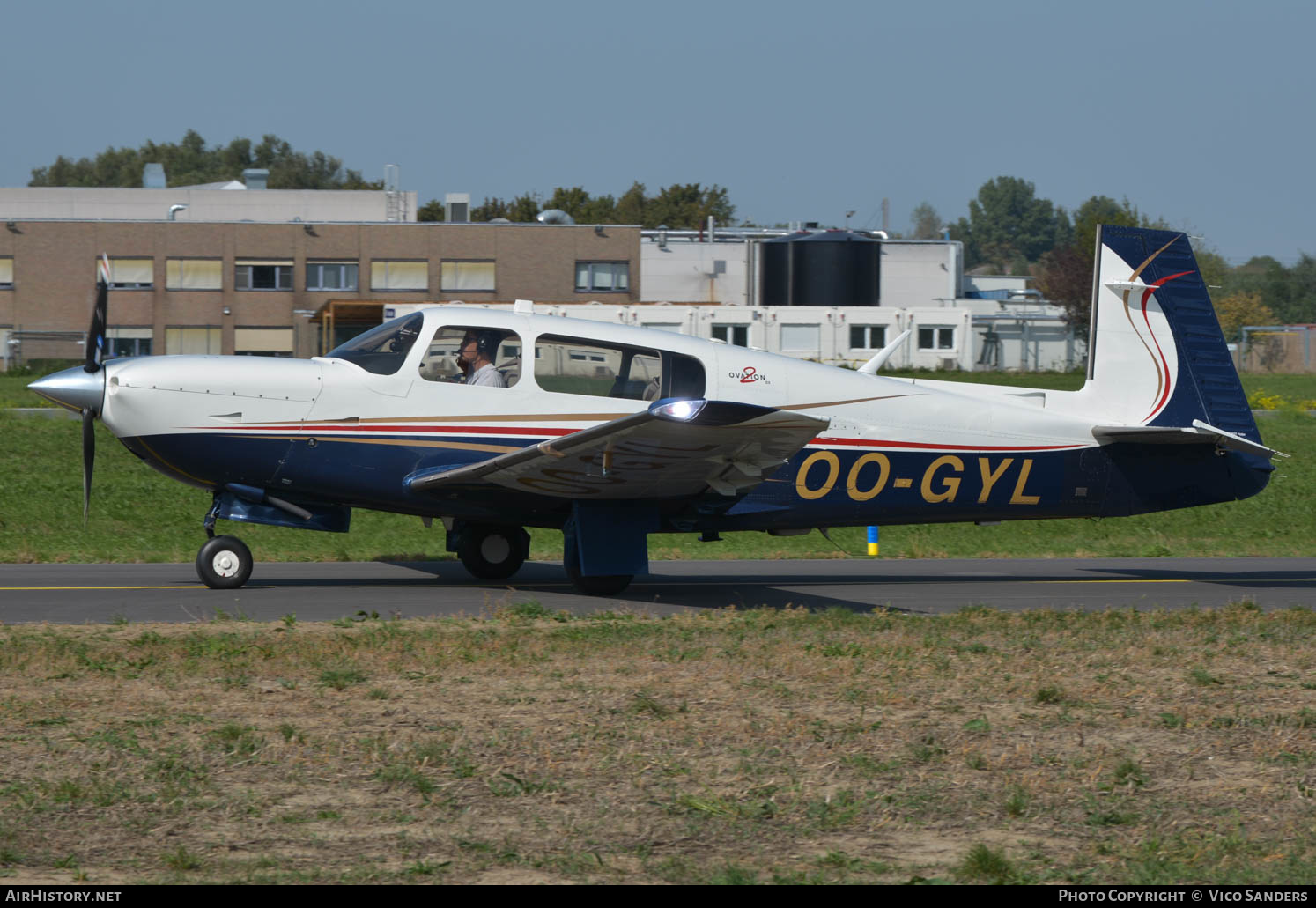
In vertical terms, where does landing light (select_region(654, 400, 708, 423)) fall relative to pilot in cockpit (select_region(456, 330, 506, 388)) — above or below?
below

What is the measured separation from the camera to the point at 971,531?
18.5m

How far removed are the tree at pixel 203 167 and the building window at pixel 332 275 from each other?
75.6 m

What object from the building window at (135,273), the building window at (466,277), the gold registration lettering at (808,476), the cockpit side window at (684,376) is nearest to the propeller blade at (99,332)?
the cockpit side window at (684,376)

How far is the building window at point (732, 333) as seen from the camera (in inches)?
1950

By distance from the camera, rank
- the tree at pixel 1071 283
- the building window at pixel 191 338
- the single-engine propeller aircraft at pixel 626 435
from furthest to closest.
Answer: the tree at pixel 1071 283
the building window at pixel 191 338
the single-engine propeller aircraft at pixel 626 435

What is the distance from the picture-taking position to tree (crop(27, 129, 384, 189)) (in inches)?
5359

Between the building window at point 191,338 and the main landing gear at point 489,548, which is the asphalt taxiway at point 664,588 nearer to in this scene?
the main landing gear at point 489,548

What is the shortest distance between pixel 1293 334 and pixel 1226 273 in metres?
42.1

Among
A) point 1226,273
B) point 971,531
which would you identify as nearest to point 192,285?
point 971,531

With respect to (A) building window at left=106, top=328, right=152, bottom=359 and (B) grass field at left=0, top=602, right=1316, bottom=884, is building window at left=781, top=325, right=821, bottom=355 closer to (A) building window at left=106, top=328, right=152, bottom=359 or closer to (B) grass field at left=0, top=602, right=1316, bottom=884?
(A) building window at left=106, top=328, right=152, bottom=359

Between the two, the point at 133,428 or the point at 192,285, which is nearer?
the point at 133,428

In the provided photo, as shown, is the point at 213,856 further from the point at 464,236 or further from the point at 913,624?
the point at 464,236

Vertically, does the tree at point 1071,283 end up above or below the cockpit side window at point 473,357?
above

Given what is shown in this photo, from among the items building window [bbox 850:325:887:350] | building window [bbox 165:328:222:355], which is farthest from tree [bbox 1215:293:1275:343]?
building window [bbox 165:328:222:355]
